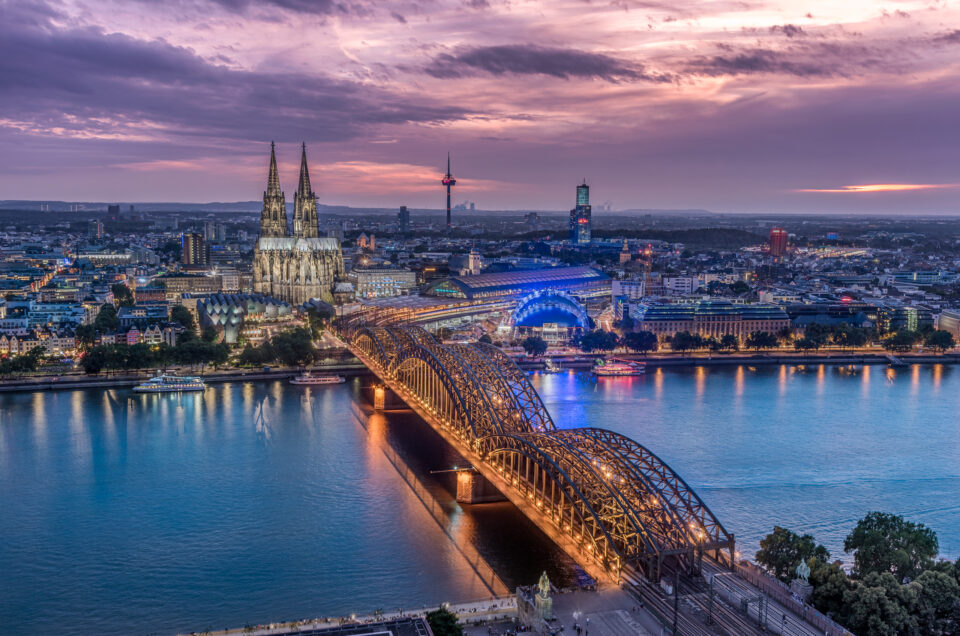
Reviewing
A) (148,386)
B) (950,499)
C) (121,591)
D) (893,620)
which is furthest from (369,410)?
(893,620)

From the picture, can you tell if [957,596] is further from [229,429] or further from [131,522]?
[229,429]

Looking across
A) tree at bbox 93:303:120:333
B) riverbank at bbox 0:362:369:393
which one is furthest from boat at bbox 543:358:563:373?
tree at bbox 93:303:120:333

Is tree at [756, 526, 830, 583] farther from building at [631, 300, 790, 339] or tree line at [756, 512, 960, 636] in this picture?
building at [631, 300, 790, 339]

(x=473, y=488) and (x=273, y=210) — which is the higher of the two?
(x=273, y=210)

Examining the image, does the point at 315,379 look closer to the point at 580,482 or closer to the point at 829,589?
the point at 580,482

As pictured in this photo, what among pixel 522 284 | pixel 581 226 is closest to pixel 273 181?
pixel 522 284
